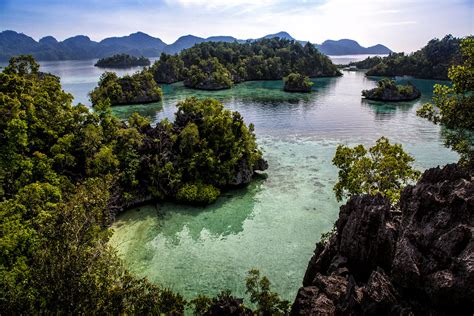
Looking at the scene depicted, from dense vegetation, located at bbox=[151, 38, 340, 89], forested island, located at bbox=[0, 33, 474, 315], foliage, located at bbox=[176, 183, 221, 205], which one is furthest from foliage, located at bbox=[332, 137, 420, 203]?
dense vegetation, located at bbox=[151, 38, 340, 89]

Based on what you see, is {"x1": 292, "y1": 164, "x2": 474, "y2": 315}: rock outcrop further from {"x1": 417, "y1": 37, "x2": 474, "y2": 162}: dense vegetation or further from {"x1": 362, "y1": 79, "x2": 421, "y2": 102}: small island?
{"x1": 362, "y1": 79, "x2": 421, "y2": 102}: small island

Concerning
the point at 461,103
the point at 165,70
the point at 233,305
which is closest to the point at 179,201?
the point at 233,305

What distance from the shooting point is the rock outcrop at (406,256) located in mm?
13078

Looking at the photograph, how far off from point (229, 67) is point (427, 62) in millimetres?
106740

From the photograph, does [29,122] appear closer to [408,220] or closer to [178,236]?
[178,236]

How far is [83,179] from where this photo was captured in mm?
33031

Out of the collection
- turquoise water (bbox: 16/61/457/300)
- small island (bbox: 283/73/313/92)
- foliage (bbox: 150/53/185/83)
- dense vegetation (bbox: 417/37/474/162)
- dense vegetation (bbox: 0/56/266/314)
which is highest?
foliage (bbox: 150/53/185/83)

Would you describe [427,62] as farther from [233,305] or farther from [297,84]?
[233,305]

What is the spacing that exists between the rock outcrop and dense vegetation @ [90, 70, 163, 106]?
299 ft

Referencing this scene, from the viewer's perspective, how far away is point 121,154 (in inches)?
1451

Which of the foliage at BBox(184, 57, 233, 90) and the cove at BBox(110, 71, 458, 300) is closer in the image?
the cove at BBox(110, 71, 458, 300)

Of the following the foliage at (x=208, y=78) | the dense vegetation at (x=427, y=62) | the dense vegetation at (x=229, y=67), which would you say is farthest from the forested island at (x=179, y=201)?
the dense vegetation at (x=427, y=62)

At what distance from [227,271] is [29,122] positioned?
23.7 meters

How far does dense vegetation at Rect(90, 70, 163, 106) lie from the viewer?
97500mm
